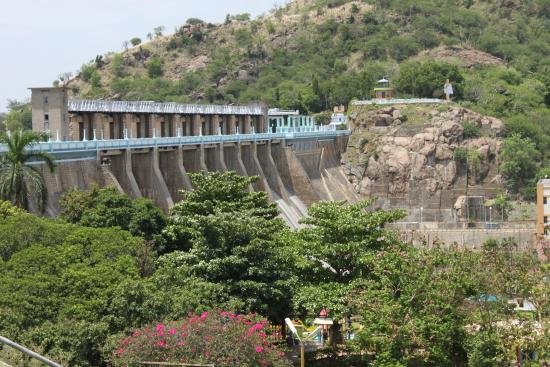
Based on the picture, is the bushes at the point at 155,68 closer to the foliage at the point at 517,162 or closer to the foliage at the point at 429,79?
the foliage at the point at 429,79

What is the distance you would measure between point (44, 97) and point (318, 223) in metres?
32.5

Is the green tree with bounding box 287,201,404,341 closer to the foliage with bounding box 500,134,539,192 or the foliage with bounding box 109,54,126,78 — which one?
the foliage with bounding box 500,134,539,192

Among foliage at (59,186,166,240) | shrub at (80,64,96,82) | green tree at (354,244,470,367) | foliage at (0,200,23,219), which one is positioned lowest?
green tree at (354,244,470,367)

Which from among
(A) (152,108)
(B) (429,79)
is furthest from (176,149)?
(B) (429,79)

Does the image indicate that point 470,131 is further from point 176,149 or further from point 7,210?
point 7,210

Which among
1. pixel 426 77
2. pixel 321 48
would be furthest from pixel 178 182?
pixel 321 48

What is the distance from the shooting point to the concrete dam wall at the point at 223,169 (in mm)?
54875

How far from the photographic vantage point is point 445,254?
121 ft

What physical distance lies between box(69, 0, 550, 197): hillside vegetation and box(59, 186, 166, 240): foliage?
76346mm

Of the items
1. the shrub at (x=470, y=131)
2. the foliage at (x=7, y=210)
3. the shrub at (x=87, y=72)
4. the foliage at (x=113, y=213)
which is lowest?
the foliage at (x=113, y=213)

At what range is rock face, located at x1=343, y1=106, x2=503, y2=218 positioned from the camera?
3900 inches

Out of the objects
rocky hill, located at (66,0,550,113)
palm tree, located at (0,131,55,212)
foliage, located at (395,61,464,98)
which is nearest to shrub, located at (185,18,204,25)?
rocky hill, located at (66,0,550,113)

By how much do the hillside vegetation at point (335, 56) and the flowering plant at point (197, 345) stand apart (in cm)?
9106

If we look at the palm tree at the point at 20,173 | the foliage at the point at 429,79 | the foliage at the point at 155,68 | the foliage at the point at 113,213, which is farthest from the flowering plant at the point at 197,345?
the foliage at the point at 155,68
